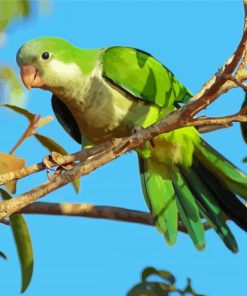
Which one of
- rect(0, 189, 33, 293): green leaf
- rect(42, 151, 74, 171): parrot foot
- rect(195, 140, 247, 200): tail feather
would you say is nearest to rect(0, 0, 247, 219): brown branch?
rect(42, 151, 74, 171): parrot foot

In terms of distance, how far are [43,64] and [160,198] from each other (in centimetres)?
64

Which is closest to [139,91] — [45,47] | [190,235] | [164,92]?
[164,92]

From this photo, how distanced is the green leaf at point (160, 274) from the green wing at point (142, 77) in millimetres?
538

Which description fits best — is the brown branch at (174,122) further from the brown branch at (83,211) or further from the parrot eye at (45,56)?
the parrot eye at (45,56)

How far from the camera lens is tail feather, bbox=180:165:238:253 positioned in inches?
79.2

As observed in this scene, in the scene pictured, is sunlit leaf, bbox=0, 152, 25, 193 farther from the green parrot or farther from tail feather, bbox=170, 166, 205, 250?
tail feather, bbox=170, 166, 205, 250

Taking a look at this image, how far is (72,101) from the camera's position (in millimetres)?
2041

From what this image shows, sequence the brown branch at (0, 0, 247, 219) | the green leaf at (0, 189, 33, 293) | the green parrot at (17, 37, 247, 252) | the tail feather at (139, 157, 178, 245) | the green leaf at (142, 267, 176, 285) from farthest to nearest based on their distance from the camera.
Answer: the tail feather at (139, 157, 178, 245) < the green parrot at (17, 37, 247, 252) < the green leaf at (142, 267, 176, 285) < the green leaf at (0, 189, 33, 293) < the brown branch at (0, 0, 247, 219)

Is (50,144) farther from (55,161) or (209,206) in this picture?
(209,206)

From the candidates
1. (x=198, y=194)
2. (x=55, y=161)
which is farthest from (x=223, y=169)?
(x=55, y=161)

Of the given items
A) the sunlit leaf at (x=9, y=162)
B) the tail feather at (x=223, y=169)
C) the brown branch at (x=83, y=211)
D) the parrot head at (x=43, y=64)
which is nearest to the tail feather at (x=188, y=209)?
the tail feather at (x=223, y=169)

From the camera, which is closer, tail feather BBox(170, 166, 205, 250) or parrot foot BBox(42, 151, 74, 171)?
parrot foot BBox(42, 151, 74, 171)

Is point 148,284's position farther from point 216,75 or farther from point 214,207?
point 216,75

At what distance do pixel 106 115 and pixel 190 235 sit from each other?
0.50 meters
